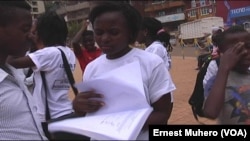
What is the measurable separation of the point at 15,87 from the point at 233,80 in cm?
110

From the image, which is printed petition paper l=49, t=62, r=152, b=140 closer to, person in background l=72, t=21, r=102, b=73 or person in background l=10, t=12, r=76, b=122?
person in background l=10, t=12, r=76, b=122

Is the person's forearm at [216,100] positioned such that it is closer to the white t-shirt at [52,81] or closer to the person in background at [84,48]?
the white t-shirt at [52,81]

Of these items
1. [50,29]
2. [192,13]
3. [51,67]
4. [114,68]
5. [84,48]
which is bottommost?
[192,13]

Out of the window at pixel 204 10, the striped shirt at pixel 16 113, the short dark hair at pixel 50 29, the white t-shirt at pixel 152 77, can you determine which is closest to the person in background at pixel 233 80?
the white t-shirt at pixel 152 77

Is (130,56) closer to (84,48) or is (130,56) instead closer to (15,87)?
(15,87)

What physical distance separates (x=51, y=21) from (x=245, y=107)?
1596mm

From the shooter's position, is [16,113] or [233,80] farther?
[233,80]

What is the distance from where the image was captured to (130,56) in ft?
5.46

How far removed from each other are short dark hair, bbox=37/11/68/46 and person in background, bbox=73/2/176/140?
98cm

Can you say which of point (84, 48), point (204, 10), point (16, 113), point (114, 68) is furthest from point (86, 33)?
point (204, 10)

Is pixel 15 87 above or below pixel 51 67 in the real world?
above

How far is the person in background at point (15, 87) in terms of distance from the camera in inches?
55.9

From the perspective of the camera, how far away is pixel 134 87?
135 centimetres

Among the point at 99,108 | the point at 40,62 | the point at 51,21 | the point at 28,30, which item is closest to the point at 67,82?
the point at 40,62
